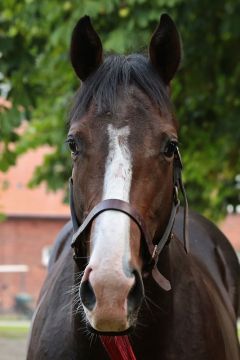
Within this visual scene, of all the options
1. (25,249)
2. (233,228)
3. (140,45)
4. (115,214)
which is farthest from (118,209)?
(233,228)

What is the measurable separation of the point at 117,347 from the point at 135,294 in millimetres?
571

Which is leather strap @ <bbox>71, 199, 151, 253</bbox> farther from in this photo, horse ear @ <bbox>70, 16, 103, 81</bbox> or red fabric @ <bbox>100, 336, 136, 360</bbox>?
horse ear @ <bbox>70, 16, 103, 81</bbox>

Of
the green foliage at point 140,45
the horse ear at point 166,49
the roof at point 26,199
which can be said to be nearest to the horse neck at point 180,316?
the horse ear at point 166,49

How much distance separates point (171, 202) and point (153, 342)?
66 cm

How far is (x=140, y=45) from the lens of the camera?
280 inches

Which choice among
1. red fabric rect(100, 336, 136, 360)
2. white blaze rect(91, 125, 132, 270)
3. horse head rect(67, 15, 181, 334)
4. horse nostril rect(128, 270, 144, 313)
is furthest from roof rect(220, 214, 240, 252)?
horse nostril rect(128, 270, 144, 313)

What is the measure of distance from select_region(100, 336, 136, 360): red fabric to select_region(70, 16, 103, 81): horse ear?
4.09 feet

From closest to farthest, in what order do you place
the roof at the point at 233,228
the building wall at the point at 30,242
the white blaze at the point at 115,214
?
the white blaze at the point at 115,214
the building wall at the point at 30,242
the roof at the point at 233,228

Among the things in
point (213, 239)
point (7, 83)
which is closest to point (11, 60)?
point (7, 83)

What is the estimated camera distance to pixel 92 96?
392 centimetres

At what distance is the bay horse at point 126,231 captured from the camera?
10.9ft

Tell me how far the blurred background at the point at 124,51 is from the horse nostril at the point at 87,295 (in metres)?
1.62

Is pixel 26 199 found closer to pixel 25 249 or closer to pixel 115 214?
pixel 25 249

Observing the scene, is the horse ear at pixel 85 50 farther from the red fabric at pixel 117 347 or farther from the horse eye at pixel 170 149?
the red fabric at pixel 117 347
